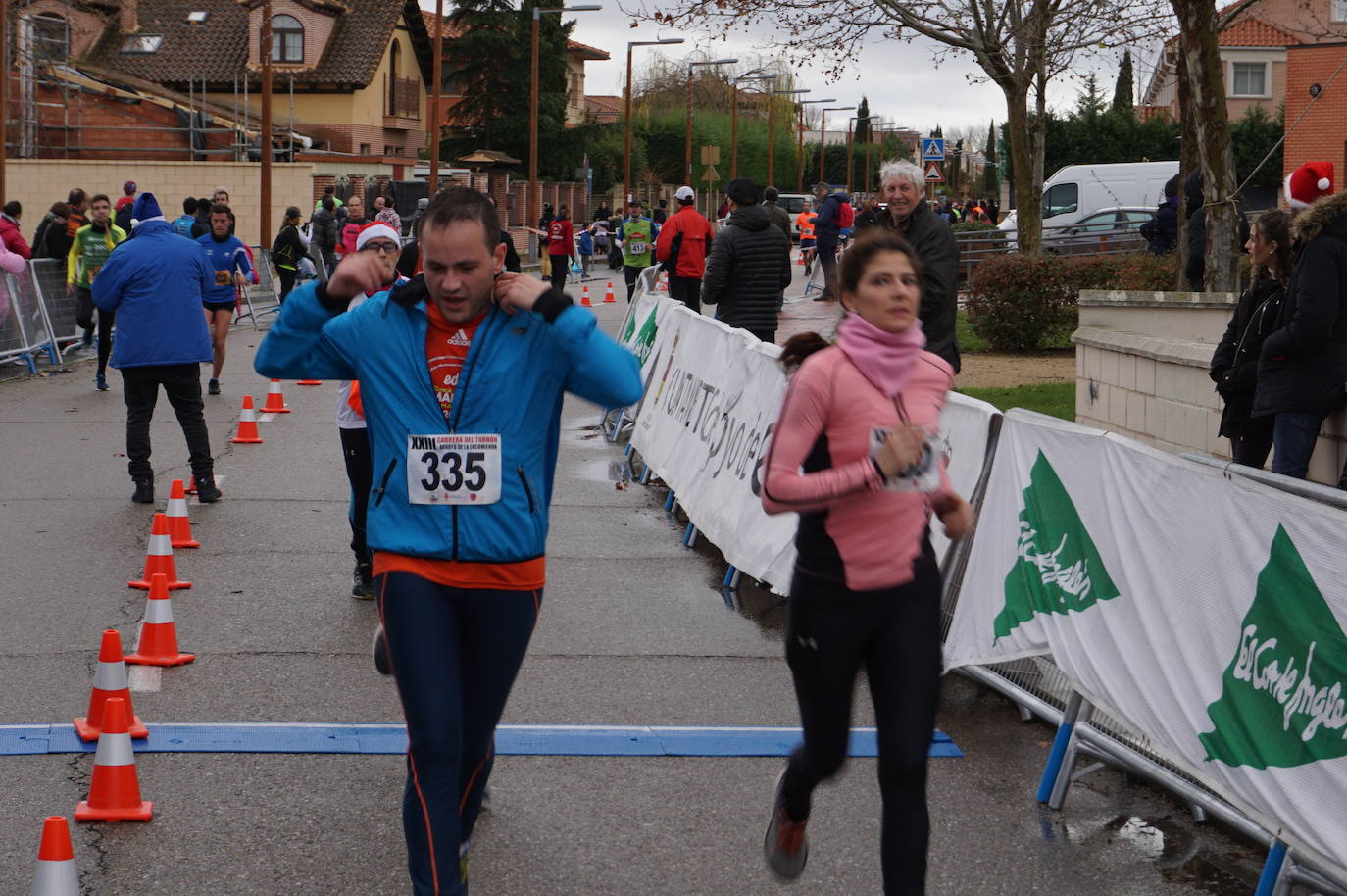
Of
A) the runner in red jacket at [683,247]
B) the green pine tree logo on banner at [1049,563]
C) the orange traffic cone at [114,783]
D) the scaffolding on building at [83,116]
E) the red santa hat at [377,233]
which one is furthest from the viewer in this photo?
the scaffolding on building at [83,116]

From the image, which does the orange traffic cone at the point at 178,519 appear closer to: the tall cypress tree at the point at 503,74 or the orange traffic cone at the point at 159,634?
the orange traffic cone at the point at 159,634

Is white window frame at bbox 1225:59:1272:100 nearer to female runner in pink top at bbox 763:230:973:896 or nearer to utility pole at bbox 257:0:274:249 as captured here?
utility pole at bbox 257:0:274:249

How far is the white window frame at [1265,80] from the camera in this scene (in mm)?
67625

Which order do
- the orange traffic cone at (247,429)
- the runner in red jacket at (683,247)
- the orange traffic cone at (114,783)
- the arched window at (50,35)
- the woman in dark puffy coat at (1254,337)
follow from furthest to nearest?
the arched window at (50,35), the runner in red jacket at (683,247), the orange traffic cone at (247,429), the woman in dark puffy coat at (1254,337), the orange traffic cone at (114,783)

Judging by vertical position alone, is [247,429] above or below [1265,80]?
below

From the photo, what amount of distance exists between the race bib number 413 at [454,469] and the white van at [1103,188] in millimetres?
34247

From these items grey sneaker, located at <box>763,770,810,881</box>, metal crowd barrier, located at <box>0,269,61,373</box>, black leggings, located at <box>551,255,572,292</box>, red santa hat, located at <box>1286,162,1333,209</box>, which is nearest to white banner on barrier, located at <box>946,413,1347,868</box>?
grey sneaker, located at <box>763,770,810,881</box>

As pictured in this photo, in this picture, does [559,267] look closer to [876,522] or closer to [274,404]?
[274,404]

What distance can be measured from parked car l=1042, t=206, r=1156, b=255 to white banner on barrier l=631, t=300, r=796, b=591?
20466mm

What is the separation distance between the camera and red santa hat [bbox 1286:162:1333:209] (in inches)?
322

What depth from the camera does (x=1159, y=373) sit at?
33.3ft

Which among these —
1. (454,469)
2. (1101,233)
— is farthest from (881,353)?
(1101,233)

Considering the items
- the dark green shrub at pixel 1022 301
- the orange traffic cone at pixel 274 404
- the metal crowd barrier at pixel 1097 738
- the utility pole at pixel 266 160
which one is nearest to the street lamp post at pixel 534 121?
the utility pole at pixel 266 160

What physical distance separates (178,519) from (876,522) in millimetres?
6232
